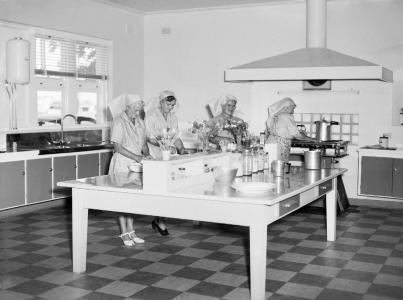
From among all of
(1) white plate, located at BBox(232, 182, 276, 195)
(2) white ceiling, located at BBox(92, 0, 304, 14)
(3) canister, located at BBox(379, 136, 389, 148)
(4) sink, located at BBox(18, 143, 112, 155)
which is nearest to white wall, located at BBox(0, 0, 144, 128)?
(2) white ceiling, located at BBox(92, 0, 304, 14)

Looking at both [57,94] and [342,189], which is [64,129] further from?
[342,189]

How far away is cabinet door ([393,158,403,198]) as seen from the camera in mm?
8367

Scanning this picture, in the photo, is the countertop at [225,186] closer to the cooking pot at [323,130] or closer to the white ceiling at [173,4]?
the cooking pot at [323,130]

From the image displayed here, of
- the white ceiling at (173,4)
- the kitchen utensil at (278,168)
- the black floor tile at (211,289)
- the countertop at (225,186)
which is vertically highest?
the white ceiling at (173,4)

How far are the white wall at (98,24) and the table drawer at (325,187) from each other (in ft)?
14.8

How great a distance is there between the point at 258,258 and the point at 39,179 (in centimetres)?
445

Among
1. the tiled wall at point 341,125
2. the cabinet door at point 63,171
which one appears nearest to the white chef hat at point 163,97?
the cabinet door at point 63,171

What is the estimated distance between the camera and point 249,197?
13.7 ft

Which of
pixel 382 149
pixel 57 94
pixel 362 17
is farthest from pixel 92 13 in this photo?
pixel 382 149

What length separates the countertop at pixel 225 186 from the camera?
13.9 ft

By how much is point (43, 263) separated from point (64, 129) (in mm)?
3736

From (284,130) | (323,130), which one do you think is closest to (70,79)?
(284,130)

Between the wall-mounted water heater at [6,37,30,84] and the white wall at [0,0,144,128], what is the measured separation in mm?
280

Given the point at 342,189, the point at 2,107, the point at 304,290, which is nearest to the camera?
the point at 304,290
